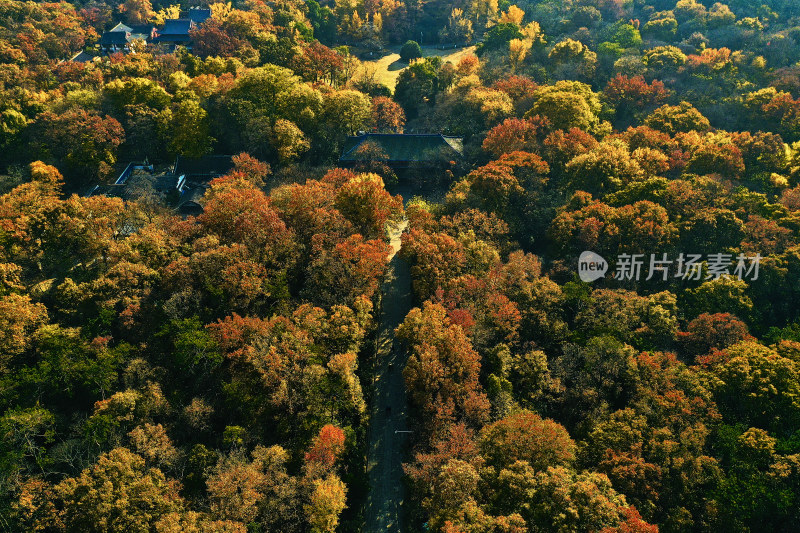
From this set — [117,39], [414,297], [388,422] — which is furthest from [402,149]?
[117,39]

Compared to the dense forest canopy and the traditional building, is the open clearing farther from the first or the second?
the traditional building

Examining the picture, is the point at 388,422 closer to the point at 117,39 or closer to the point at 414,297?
the point at 414,297

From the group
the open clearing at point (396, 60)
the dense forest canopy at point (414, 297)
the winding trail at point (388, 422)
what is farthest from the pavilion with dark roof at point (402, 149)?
the open clearing at point (396, 60)

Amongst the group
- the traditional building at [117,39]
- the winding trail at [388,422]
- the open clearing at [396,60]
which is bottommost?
the winding trail at [388,422]

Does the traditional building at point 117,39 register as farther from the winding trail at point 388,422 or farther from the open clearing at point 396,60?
the winding trail at point 388,422

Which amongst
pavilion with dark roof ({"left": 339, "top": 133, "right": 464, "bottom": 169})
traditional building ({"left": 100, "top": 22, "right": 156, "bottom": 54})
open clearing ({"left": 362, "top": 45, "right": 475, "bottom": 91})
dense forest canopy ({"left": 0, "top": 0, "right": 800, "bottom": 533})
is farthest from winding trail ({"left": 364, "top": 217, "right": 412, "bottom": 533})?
traditional building ({"left": 100, "top": 22, "right": 156, "bottom": 54})

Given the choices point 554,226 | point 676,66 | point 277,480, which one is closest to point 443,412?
point 277,480
